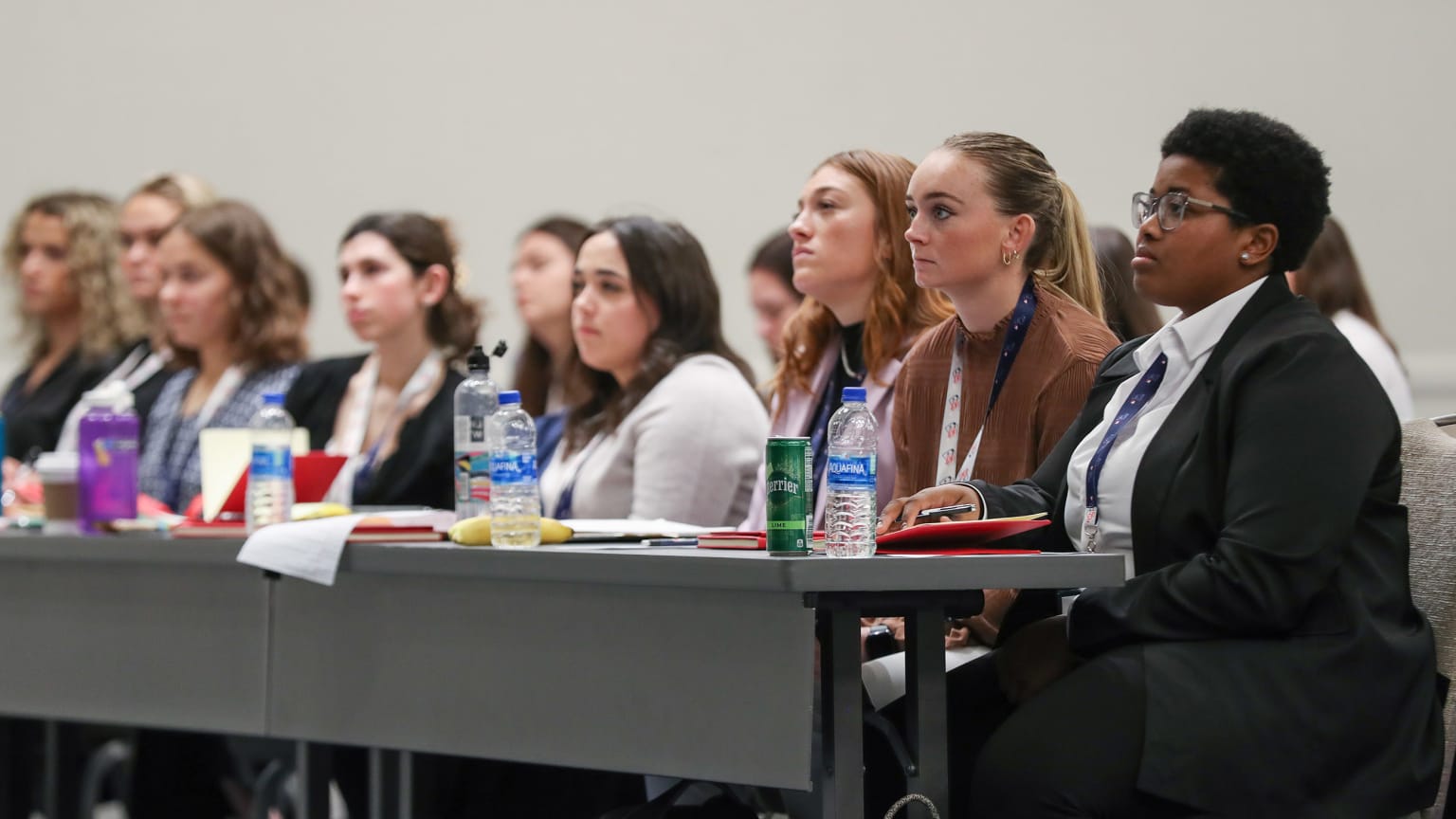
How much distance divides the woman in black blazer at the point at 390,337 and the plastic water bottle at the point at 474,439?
1.10 metres

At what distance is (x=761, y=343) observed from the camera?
17.6 feet

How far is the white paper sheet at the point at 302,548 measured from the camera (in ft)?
7.55

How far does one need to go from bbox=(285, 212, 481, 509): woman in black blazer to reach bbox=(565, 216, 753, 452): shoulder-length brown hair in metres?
0.64

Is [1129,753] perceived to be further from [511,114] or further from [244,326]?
[511,114]

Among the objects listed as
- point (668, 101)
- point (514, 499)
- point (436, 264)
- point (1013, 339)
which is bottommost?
point (514, 499)

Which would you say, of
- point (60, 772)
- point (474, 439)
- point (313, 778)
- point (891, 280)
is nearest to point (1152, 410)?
point (891, 280)

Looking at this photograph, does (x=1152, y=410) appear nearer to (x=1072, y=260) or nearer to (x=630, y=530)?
(x=1072, y=260)

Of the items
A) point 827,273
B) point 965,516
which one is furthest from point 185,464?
point 965,516

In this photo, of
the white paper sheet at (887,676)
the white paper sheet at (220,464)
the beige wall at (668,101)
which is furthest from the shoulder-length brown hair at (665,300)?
the white paper sheet at (887,676)

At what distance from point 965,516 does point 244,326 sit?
2719 mm

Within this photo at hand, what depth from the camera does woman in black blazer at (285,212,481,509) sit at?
3836 millimetres

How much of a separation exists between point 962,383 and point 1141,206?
0.43m

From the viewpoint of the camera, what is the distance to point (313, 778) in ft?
8.69

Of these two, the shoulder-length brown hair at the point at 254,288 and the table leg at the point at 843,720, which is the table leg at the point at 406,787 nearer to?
the table leg at the point at 843,720
